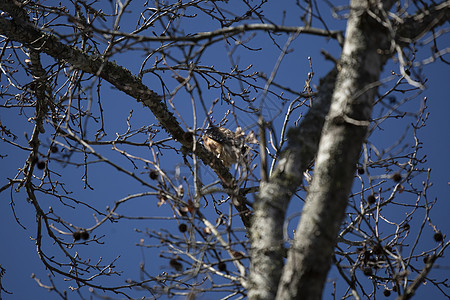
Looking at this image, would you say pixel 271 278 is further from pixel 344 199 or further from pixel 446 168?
pixel 446 168

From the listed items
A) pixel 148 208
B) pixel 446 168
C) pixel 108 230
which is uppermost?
pixel 446 168

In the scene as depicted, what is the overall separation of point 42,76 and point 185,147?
1.48 m

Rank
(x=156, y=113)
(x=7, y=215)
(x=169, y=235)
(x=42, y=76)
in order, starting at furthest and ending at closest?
(x=7, y=215), (x=156, y=113), (x=42, y=76), (x=169, y=235)

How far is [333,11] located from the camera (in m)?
2.49

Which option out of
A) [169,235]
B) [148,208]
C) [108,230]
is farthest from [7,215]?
[169,235]

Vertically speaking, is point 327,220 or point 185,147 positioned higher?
point 185,147

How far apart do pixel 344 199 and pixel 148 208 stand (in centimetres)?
3847

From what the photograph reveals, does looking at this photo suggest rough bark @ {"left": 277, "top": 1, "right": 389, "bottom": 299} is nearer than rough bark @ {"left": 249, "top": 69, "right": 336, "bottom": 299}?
Yes

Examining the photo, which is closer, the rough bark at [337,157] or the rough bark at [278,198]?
the rough bark at [337,157]

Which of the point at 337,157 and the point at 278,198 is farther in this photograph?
the point at 278,198

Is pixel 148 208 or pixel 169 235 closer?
pixel 169 235

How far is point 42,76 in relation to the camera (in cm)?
459

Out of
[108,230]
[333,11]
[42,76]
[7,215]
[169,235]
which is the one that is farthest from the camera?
[108,230]

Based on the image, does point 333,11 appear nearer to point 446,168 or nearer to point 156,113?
point 156,113
